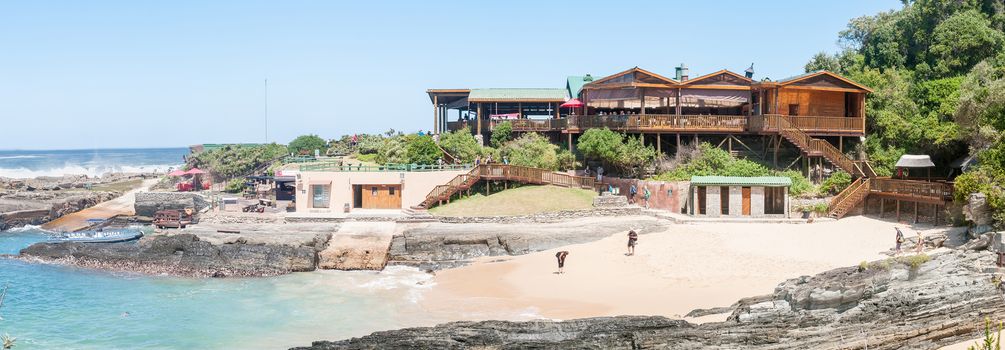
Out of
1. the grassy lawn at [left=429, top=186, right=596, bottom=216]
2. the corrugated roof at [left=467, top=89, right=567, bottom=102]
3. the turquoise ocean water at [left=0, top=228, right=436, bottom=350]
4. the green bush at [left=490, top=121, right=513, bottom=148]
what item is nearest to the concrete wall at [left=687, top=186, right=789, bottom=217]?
the grassy lawn at [left=429, top=186, right=596, bottom=216]

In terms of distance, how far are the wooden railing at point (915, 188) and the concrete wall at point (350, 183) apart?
2087cm

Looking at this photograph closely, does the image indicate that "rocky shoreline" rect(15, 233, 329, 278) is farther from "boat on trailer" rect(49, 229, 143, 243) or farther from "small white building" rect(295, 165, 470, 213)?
"small white building" rect(295, 165, 470, 213)

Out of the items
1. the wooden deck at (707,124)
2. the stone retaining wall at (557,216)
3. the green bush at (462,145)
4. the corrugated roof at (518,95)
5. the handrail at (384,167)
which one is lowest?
the stone retaining wall at (557,216)

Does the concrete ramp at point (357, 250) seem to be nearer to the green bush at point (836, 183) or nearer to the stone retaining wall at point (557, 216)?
the stone retaining wall at point (557, 216)

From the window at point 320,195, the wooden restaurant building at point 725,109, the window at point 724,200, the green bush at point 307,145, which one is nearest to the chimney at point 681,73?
the wooden restaurant building at point 725,109

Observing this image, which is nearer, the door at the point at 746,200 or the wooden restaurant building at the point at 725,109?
the door at the point at 746,200

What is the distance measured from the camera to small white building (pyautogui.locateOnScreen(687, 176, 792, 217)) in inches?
1292

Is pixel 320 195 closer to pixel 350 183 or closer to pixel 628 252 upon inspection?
pixel 350 183

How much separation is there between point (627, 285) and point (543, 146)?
17.5 meters

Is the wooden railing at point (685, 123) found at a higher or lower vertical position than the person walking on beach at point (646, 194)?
higher

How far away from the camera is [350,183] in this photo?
38.7 m

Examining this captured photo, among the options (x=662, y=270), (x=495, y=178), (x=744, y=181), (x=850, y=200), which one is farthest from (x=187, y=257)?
(x=850, y=200)

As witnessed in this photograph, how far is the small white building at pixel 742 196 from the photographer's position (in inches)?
1292

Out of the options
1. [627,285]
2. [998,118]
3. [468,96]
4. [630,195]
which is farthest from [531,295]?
[468,96]
